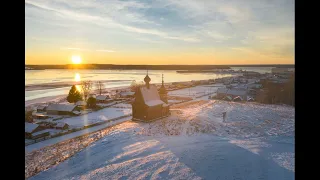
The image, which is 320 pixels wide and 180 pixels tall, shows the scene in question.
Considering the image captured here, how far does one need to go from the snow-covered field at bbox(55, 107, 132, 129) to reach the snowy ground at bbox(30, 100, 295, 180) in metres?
1.79

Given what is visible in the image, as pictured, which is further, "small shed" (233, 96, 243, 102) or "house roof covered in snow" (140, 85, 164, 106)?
"small shed" (233, 96, 243, 102)

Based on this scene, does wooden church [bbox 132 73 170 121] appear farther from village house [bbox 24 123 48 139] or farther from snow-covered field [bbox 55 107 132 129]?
village house [bbox 24 123 48 139]

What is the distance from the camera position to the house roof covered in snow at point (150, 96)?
13008 mm

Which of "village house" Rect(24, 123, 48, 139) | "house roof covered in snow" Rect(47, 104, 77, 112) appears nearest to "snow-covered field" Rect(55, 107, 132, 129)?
"house roof covered in snow" Rect(47, 104, 77, 112)

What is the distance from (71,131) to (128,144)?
3381 millimetres

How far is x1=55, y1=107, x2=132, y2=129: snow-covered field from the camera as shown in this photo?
11.8 m

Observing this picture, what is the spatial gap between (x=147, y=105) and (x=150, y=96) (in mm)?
1076

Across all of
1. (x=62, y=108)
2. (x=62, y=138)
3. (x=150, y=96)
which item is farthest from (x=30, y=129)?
(x=150, y=96)

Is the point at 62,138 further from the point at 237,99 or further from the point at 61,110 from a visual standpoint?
the point at 237,99

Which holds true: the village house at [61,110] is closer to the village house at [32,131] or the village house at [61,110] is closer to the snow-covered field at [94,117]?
the snow-covered field at [94,117]
